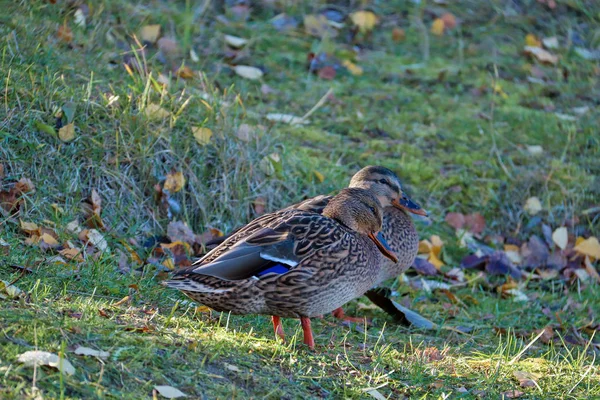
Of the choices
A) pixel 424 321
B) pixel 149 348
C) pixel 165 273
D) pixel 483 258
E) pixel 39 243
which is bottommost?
pixel 483 258

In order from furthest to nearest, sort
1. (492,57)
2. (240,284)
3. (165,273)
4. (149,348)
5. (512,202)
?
(492,57)
(512,202)
(165,273)
(240,284)
(149,348)

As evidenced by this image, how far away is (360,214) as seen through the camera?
459 centimetres

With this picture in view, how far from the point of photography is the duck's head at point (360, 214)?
4.58m

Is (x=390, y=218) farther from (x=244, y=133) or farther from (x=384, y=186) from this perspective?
(x=244, y=133)

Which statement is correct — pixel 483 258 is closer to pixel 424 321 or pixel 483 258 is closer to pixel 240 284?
pixel 424 321

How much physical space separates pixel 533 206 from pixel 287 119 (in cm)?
198

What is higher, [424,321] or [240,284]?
[240,284]

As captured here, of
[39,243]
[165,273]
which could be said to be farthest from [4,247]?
[165,273]

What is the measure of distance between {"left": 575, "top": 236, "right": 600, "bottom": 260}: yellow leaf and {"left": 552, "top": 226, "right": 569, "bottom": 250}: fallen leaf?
0.10 metres

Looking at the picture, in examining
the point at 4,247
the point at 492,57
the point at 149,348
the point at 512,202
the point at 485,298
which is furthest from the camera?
the point at 492,57

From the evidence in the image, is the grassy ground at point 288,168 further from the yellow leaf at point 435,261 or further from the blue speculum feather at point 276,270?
the blue speculum feather at point 276,270

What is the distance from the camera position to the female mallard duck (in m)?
4.12

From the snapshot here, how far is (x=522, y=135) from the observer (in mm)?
7645

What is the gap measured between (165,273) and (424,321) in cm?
147
